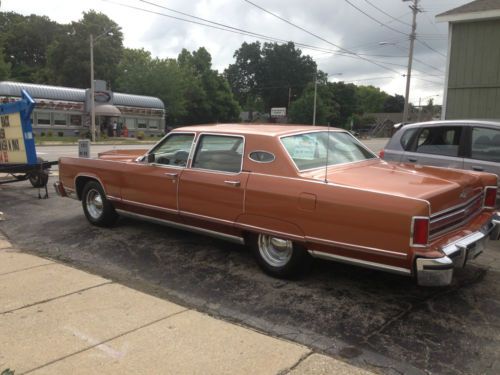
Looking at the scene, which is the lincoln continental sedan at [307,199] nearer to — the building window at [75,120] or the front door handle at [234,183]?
the front door handle at [234,183]

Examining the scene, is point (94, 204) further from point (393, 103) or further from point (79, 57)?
point (393, 103)

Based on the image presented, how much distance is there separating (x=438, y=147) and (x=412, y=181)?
2.94 meters

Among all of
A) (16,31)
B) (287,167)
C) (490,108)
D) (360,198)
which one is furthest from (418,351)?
(16,31)

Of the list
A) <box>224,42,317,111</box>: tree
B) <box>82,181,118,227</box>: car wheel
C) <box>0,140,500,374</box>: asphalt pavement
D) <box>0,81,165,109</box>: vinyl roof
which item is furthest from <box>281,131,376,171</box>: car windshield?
<box>224,42,317,111</box>: tree

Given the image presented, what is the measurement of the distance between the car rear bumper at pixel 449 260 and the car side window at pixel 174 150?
2904mm

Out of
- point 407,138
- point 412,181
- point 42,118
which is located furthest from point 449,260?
point 42,118

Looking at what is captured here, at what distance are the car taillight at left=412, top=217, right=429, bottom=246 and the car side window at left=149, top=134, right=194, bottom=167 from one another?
2.78 meters

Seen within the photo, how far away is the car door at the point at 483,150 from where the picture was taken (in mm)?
6234

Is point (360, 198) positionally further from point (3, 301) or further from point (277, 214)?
point (3, 301)

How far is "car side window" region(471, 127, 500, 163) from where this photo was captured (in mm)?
6262

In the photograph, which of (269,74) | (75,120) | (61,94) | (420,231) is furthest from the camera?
(269,74)

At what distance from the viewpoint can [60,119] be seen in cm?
4212

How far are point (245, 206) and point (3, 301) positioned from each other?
2290 millimetres

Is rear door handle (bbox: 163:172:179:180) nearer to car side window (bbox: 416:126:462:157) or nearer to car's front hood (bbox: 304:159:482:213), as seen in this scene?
car's front hood (bbox: 304:159:482:213)
